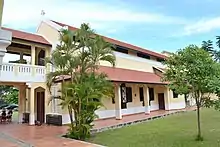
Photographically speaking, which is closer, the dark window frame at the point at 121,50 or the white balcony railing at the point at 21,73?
the white balcony railing at the point at 21,73

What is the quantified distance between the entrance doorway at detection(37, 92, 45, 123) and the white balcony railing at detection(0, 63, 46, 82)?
2.47 m

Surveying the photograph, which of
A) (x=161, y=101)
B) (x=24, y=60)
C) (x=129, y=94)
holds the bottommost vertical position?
(x=161, y=101)

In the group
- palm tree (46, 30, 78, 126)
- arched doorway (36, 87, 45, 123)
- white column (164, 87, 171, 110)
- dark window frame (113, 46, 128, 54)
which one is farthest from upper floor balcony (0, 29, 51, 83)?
white column (164, 87, 171, 110)

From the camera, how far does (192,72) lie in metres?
10.9

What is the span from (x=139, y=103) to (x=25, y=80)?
13367 millimetres

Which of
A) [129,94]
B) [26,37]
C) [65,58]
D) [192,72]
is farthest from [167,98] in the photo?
[65,58]

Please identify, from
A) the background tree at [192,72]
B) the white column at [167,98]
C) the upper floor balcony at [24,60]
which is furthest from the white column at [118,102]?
the white column at [167,98]

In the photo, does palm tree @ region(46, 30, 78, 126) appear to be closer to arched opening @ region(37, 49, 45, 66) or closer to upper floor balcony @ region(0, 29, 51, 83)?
upper floor balcony @ region(0, 29, 51, 83)

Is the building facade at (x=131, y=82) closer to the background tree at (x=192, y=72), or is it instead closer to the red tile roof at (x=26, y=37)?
the red tile roof at (x=26, y=37)

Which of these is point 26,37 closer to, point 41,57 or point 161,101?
point 41,57

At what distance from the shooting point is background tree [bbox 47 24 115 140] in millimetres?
12961

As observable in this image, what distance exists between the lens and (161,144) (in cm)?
1088

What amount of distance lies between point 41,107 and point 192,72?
14.6 metres

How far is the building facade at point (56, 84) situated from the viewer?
1886cm
